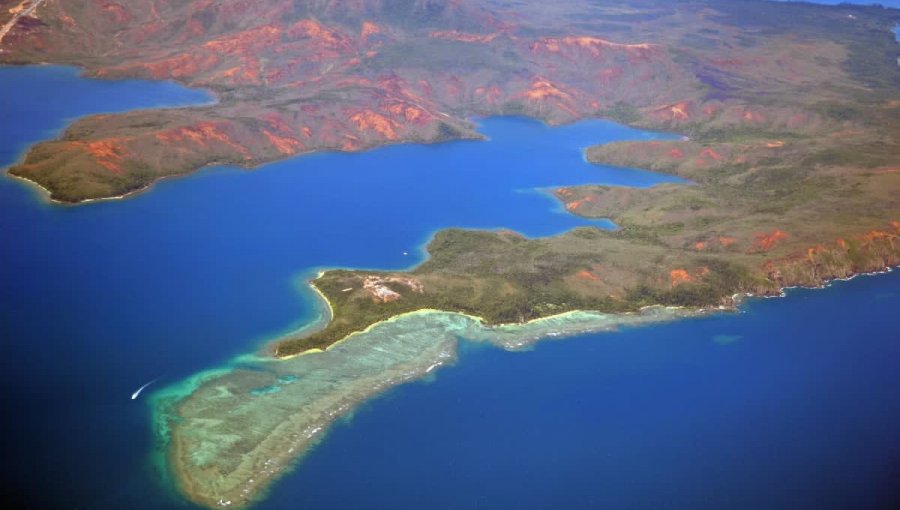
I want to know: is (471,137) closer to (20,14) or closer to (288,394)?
(288,394)

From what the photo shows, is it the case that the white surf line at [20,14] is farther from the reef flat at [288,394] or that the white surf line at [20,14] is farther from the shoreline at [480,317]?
the reef flat at [288,394]

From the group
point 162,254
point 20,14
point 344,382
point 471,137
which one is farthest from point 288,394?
point 20,14

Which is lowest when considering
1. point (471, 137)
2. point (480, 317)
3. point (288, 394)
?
point (480, 317)

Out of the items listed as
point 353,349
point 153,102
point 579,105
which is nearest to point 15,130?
point 153,102

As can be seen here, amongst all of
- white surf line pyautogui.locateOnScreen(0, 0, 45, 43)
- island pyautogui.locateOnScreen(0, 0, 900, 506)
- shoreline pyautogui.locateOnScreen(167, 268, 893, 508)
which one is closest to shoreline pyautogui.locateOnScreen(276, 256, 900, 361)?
shoreline pyautogui.locateOnScreen(167, 268, 893, 508)

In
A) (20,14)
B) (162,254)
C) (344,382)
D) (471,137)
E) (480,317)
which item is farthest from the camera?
(20,14)

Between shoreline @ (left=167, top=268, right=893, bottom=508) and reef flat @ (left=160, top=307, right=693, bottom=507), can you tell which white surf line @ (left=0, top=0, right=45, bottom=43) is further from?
reef flat @ (left=160, top=307, right=693, bottom=507)
